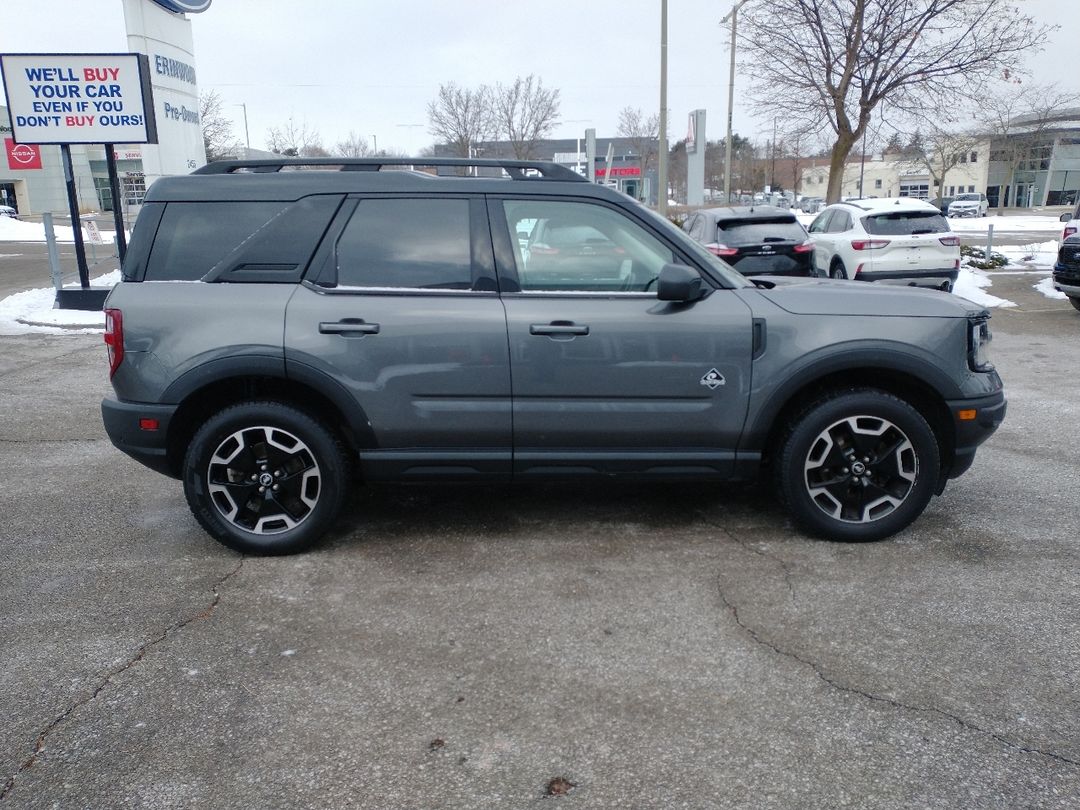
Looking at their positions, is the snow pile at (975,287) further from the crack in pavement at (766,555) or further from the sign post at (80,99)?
the sign post at (80,99)

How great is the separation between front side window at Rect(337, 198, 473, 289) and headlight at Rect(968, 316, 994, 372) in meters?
2.46

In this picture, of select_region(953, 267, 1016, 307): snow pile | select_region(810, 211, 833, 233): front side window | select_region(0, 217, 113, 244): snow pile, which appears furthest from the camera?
select_region(0, 217, 113, 244): snow pile

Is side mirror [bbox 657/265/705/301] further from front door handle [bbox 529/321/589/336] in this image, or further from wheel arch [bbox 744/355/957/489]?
wheel arch [bbox 744/355/957/489]

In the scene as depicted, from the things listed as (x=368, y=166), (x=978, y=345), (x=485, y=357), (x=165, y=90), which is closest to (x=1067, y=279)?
(x=978, y=345)

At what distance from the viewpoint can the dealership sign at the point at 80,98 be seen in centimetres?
1289

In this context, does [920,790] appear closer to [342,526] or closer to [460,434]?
[460,434]

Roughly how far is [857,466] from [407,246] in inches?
96.5

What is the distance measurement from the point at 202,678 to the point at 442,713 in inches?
36.9

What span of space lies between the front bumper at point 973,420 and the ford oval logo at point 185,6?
48.1 ft

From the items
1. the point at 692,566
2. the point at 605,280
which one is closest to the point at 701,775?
the point at 692,566

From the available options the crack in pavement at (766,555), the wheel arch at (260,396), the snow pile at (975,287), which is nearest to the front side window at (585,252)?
the wheel arch at (260,396)

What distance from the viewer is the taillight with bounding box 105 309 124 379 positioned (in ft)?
13.3

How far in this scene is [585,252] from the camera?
13.6ft

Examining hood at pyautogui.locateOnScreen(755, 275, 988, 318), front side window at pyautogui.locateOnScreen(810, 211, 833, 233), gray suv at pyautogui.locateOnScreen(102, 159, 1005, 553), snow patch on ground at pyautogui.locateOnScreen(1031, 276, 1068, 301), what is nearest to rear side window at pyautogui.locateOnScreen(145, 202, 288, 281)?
gray suv at pyautogui.locateOnScreen(102, 159, 1005, 553)
